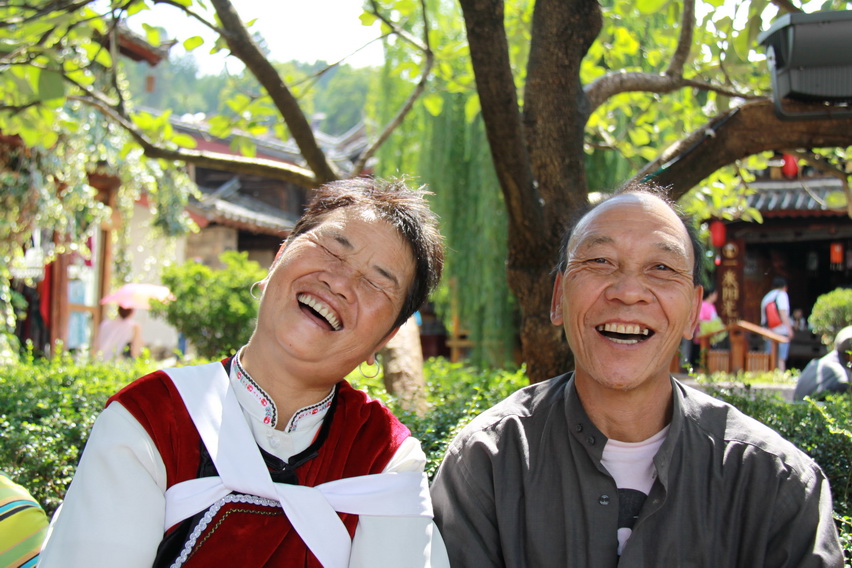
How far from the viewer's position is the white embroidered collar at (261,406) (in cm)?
200

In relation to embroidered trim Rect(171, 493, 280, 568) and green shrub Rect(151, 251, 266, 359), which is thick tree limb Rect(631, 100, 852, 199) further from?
green shrub Rect(151, 251, 266, 359)

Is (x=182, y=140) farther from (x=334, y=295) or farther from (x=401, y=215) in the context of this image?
(x=334, y=295)

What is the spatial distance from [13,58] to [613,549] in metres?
3.29

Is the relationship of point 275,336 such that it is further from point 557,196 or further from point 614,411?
point 557,196

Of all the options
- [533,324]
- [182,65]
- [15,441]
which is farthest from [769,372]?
[182,65]

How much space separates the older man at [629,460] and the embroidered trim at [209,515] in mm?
538

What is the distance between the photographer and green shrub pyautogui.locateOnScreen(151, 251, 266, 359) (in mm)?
9172

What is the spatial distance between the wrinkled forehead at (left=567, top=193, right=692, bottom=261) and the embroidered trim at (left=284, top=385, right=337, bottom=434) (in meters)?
0.84

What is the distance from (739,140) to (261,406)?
263 centimetres

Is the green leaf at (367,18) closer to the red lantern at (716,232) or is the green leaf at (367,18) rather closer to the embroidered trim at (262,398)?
the embroidered trim at (262,398)

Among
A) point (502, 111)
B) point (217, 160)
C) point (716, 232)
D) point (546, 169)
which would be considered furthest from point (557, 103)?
point (716, 232)

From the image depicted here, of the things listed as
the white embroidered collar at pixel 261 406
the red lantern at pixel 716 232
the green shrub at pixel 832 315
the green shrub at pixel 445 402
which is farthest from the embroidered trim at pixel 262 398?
the red lantern at pixel 716 232

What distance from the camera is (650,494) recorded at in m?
2.05

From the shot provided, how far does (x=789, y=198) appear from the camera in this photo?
1402cm
